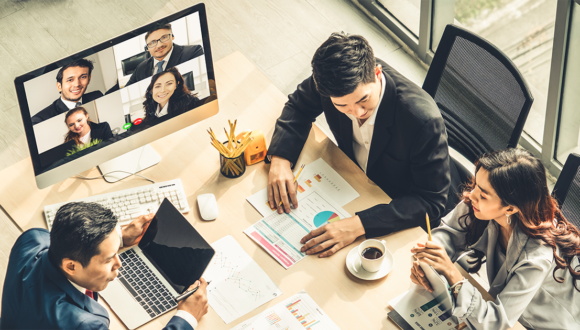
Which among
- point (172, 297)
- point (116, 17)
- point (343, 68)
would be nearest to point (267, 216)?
point (172, 297)

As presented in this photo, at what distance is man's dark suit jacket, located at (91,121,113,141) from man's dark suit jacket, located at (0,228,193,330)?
1.42 feet

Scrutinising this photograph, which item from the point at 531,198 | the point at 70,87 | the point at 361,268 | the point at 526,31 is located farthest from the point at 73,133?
the point at 526,31

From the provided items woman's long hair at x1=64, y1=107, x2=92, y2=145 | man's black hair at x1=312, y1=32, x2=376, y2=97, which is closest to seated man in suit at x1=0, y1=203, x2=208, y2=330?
woman's long hair at x1=64, y1=107, x2=92, y2=145

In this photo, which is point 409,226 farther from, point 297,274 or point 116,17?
point 116,17

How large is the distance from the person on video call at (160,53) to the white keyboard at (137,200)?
394 millimetres

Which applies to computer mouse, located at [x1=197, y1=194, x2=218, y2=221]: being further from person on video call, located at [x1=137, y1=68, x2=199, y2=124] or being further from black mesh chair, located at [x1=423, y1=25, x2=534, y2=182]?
black mesh chair, located at [x1=423, y1=25, x2=534, y2=182]

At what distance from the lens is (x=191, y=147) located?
2.24 metres

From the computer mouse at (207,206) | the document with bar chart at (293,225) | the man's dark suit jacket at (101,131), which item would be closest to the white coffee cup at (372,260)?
the document with bar chart at (293,225)

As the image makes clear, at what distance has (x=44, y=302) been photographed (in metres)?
1.60

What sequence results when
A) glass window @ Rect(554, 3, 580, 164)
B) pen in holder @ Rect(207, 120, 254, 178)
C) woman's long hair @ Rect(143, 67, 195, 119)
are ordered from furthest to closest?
glass window @ Rect(554, 3, 580, 164) < pen in holder @ Rect(207, 120, 254, 178) < woman's long hair @ Rect(143, 67, 195, 119)

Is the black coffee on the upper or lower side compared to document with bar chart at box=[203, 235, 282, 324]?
upper

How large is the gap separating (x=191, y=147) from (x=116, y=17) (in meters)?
2.21

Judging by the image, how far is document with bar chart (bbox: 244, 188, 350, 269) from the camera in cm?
193

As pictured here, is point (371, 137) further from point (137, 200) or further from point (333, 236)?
point (137, 200)
